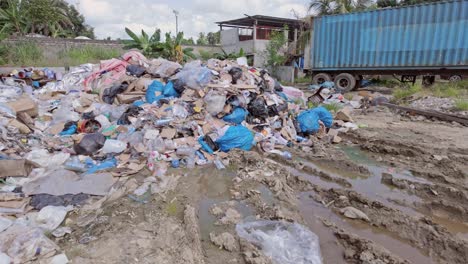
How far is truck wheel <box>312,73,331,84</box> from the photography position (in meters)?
12.3

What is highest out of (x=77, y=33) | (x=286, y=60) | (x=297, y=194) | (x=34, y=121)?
(x=77, y=33)

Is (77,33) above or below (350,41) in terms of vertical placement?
above

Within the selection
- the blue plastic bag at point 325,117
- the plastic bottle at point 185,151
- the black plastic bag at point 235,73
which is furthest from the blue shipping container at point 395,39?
the plastic bottle at point 185,151

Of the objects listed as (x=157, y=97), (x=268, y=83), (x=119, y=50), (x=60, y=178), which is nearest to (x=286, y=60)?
(x=119, y=50)

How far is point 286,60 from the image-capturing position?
1585 cm

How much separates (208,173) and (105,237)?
1.84 meters

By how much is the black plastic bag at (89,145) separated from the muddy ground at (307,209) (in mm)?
1078

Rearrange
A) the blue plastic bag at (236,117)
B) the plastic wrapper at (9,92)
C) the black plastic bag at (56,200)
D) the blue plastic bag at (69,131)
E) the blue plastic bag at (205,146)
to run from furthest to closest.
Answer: the plastic wrapper at (9,92) → the blue plastic bag at (236,117) → the blue plastic bag at (69,131) → the blue plastic bag at (205,146) → the black plastic bag at (56,200)

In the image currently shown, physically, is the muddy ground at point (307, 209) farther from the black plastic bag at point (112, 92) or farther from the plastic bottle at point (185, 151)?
the black plastic bag at point (112, 92)

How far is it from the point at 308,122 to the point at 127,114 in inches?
130

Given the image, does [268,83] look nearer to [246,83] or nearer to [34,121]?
[246,83]

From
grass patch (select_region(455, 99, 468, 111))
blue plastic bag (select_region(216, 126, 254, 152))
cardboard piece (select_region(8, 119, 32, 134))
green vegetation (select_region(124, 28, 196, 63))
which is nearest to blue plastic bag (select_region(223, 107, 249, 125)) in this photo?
blue plastic bag (select_region(216, 126, 254, 152))

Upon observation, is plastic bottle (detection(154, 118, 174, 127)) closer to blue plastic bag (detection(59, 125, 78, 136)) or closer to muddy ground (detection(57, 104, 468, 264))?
muddy ground (detection(57, 104, 468, 264))

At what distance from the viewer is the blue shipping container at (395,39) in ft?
31.1
